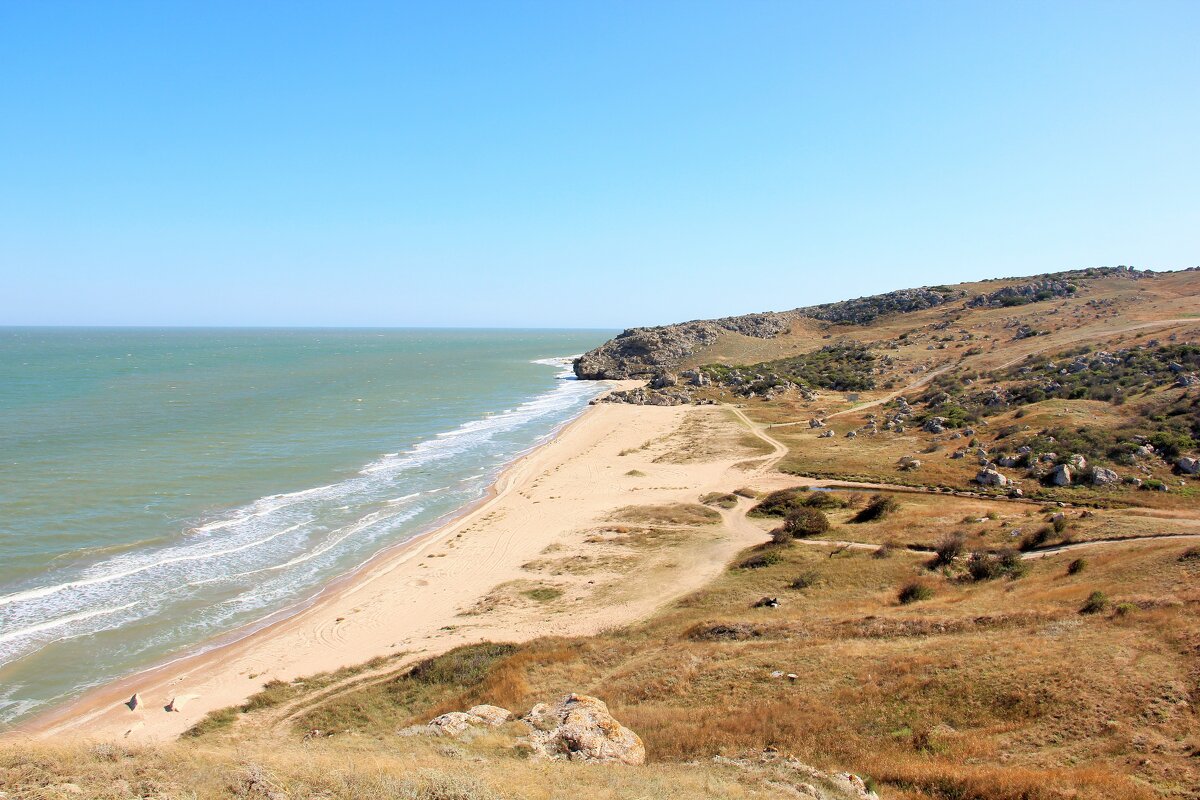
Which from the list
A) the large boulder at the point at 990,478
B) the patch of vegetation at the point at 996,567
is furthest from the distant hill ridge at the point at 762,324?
the patch of vegetation at the point at 996,567

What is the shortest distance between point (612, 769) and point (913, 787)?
4498 millimetres

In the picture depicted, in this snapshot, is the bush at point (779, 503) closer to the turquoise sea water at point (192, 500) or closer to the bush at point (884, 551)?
the bush at point (884, 551)

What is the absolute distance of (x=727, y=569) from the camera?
24406 millimetres

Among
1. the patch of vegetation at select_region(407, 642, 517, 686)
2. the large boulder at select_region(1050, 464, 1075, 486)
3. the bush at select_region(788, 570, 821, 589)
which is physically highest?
the large boulder at select_region(1050, 464, 1075, 486)

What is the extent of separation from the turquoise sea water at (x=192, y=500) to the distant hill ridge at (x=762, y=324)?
30.2 meters

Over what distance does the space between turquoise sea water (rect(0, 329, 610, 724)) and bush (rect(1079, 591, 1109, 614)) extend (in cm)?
2436

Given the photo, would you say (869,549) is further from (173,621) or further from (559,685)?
(173,621)

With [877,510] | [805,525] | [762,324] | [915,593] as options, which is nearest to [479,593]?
[805,525]

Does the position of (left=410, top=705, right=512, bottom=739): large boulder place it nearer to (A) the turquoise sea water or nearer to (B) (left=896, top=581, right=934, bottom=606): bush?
(B) (left=896, top=581, right=934, bottom=606): bush

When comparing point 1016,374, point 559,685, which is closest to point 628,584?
point 559,685

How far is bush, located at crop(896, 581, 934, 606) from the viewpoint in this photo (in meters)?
18.8

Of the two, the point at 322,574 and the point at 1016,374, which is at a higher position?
the point at 1016,374

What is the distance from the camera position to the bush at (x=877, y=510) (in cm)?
2844

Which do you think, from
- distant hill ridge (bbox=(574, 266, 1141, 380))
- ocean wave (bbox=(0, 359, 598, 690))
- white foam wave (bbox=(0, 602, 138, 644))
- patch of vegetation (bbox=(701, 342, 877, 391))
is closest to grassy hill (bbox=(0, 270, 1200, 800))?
ocean wave (bbox=(0, 359, 598, 690))
